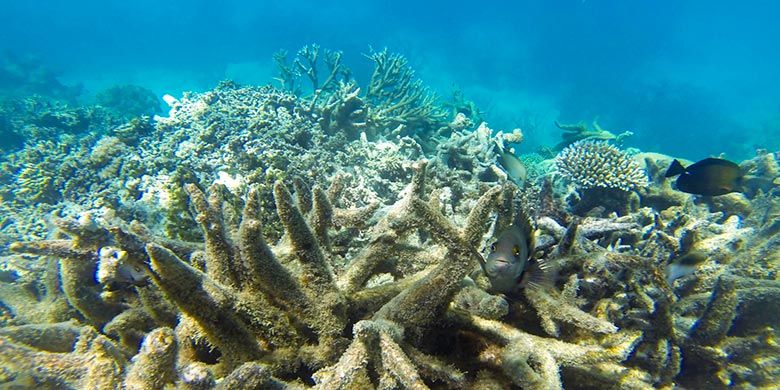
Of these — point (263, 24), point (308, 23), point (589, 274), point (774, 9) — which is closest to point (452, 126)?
point (589, 274)

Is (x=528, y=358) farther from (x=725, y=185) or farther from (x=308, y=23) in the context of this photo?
(x=308, y=23)

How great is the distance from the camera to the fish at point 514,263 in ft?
6.12

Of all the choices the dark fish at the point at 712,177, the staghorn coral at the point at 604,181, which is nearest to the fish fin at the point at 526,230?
the dark fish at the point at 712,177

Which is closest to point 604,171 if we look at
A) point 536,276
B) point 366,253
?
point 536,276

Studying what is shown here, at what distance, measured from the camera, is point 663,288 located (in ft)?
7.58

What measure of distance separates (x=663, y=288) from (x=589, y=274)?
41 cm

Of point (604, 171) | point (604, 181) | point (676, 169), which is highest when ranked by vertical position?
point (604, 171)

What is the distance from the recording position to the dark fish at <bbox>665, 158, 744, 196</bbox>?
399 cm

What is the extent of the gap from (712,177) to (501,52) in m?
53.7

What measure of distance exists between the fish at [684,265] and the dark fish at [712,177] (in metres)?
1.68

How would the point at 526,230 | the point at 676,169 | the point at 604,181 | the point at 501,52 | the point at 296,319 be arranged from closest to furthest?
the point at 296,319 → the point at 526,230 → the point at 676,169 → the point at 604,181 → the point at 501,52

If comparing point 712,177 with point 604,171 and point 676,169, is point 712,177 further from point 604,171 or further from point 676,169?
point 604,171

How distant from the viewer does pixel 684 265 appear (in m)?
2.80

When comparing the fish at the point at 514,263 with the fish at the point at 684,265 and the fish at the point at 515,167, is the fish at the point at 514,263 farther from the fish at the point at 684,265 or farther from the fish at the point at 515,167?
the fish at the point at 515,167
